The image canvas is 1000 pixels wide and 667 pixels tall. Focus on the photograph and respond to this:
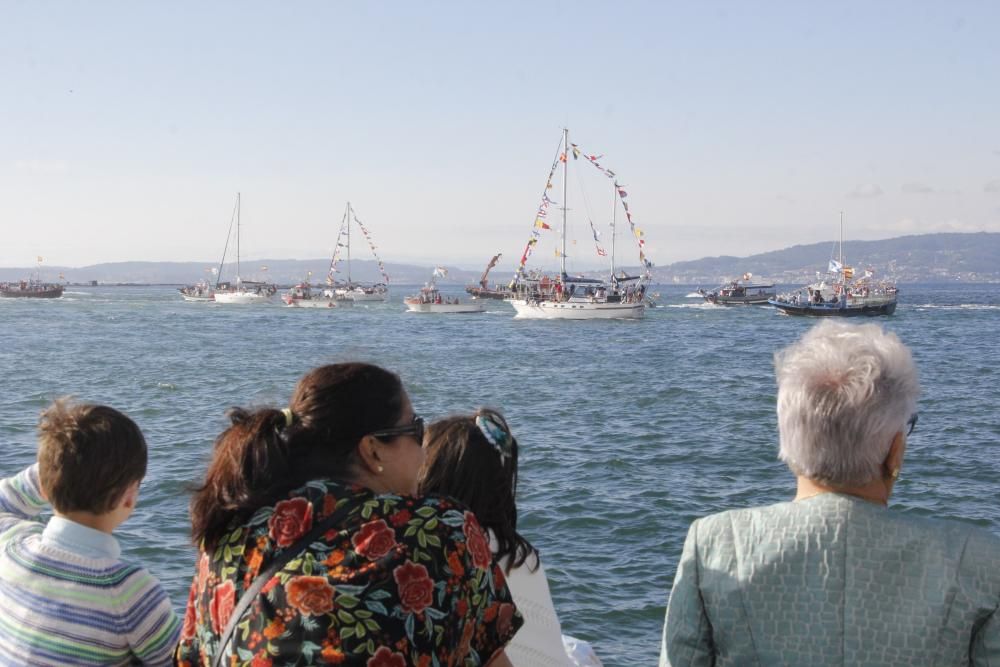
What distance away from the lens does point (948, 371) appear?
105 ft

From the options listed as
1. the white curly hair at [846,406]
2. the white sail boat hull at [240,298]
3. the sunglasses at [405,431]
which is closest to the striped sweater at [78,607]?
the sunglasses at [405,431]

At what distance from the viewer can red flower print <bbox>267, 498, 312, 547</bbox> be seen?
2113mm

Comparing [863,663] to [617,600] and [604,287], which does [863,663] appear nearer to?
[617,600]

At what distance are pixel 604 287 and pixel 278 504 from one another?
239 ft

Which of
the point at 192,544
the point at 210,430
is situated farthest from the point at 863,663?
the point at 210,430

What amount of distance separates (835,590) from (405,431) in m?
0.93

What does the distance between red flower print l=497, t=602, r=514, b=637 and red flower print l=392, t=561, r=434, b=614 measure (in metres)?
0.21

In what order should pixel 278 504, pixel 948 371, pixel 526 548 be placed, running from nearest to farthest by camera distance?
1. pixel 278 504
2. pixel 526 548
3. pixel 948 371

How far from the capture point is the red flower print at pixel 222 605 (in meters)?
2.13

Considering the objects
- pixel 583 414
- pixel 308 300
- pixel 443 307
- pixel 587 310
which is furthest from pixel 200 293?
pixel 583 414

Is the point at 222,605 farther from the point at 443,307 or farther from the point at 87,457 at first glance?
the point at 443,307

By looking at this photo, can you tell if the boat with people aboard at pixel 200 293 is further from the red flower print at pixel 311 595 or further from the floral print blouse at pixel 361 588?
the red flower print at pixel 311 595

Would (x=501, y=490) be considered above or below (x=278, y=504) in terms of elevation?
→ below

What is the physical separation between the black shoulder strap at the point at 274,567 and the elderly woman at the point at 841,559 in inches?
29.3
